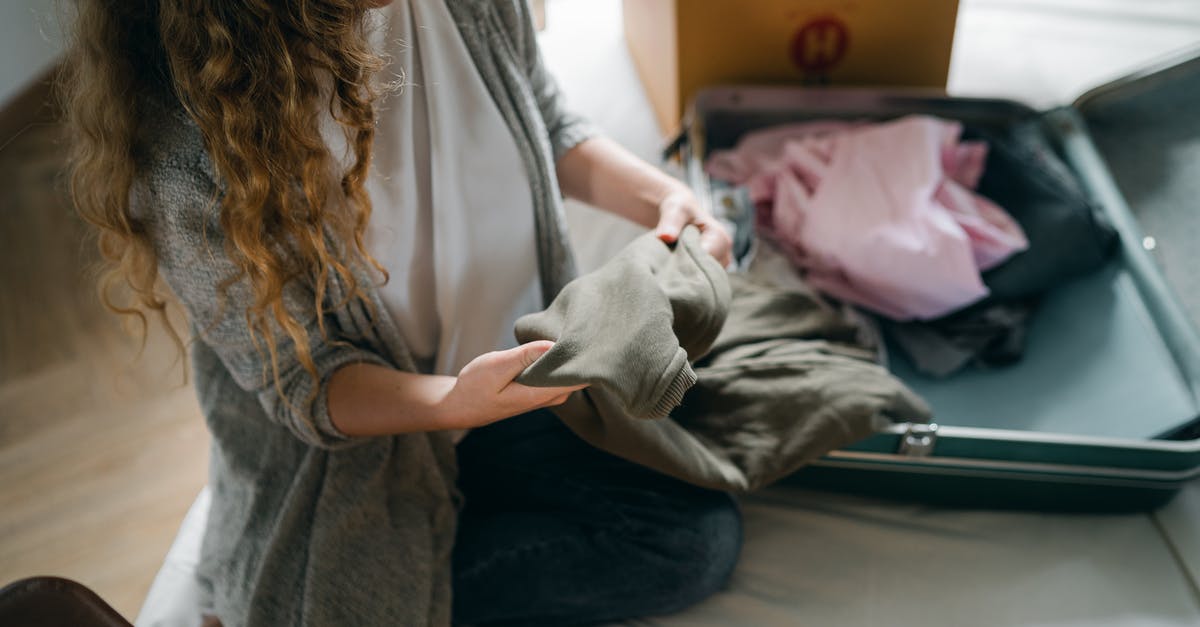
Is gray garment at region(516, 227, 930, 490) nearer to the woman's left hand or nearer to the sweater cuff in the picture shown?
the woman's left hand

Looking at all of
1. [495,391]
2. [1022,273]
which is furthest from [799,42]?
[495,391]

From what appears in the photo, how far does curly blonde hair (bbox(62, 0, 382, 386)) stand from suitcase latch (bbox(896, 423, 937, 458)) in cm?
55

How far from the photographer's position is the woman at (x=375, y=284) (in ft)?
1.95

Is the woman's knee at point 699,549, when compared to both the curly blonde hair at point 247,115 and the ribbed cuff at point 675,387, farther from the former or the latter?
the curly blonde hair at point 247,115

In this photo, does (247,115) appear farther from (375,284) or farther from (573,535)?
(573,535)

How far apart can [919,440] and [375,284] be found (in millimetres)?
545

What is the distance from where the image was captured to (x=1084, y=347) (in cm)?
104

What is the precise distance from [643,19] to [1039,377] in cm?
79

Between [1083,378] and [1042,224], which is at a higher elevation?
[1042,224]

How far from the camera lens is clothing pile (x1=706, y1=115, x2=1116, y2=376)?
1.05 metres

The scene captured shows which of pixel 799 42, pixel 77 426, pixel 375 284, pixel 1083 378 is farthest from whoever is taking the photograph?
pixel 799 42

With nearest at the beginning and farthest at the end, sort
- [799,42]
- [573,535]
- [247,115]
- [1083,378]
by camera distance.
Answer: [247,115] < [573,535] < [1083,378] < [799,42]

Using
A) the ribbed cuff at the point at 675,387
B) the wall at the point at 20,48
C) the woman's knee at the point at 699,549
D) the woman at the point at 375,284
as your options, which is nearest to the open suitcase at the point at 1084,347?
the woman's knee at the point at 699,549

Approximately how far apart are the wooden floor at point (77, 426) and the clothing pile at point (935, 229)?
0.76 metres
